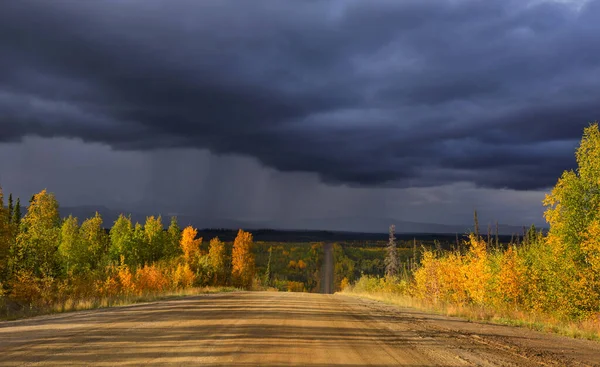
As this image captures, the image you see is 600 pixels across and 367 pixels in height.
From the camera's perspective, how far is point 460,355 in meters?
11.2

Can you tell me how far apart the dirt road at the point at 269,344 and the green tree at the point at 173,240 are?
2867 inches

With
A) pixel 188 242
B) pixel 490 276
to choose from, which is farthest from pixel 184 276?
pixel 490 276

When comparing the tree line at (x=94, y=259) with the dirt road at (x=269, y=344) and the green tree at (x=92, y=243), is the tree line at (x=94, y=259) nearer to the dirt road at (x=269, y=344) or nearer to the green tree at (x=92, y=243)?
the green tree at (x=92, y=243)

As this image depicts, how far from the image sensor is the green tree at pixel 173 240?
88.2 m

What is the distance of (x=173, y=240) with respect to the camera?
3561 inches

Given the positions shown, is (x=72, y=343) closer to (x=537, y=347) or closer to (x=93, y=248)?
(x=537, y=347)

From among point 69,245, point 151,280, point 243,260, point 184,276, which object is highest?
point 69,245

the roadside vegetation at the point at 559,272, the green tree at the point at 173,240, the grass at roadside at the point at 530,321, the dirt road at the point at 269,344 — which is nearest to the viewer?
the dirt road at the point at 269,344

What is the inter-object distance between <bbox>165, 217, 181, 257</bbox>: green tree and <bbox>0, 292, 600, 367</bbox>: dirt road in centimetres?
7282

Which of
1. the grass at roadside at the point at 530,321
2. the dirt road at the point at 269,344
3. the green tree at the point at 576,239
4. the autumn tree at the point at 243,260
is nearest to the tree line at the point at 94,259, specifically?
the autumn tree at the point at 243,260

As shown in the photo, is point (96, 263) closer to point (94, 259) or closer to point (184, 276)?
point (94, 259)

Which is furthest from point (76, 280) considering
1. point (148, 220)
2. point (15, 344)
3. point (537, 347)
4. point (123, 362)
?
point (148, 220)

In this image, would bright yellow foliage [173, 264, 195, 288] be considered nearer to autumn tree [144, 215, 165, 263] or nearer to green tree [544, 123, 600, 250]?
autumn tree [144, 215, 165, 263]

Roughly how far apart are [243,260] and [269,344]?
301 ft
